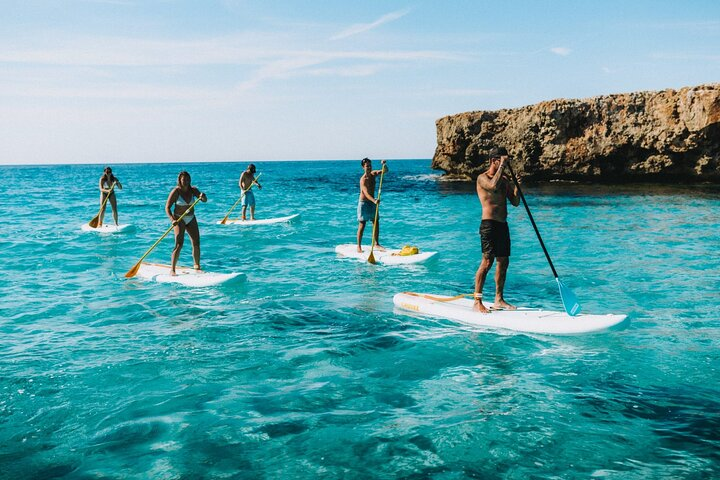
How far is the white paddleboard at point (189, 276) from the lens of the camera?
11133 mm

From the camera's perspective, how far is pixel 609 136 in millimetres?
38156

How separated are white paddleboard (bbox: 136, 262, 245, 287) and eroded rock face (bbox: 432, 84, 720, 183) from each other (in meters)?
32.5

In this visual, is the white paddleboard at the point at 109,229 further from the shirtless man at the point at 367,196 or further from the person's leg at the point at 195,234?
the shirtless man at the point at 367,196

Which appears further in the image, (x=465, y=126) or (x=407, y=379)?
(x=465, y=126)

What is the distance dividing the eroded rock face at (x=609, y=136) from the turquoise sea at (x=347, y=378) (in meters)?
25.6

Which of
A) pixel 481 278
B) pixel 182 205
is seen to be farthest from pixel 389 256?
pixel 481 278

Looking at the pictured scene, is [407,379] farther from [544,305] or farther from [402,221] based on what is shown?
[402,221]

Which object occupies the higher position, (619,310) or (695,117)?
(695,117)

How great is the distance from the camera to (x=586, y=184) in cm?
4069

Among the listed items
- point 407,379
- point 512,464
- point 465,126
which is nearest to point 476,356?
point 407,379

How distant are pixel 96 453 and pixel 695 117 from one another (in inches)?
1478

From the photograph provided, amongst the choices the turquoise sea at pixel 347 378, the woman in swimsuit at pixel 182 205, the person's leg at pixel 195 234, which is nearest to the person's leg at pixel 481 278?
the turquoise sea at pixel 347 378

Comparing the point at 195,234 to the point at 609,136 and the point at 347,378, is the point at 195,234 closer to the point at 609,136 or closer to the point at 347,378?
the point at 347,378

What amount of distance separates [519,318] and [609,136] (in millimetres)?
34244
